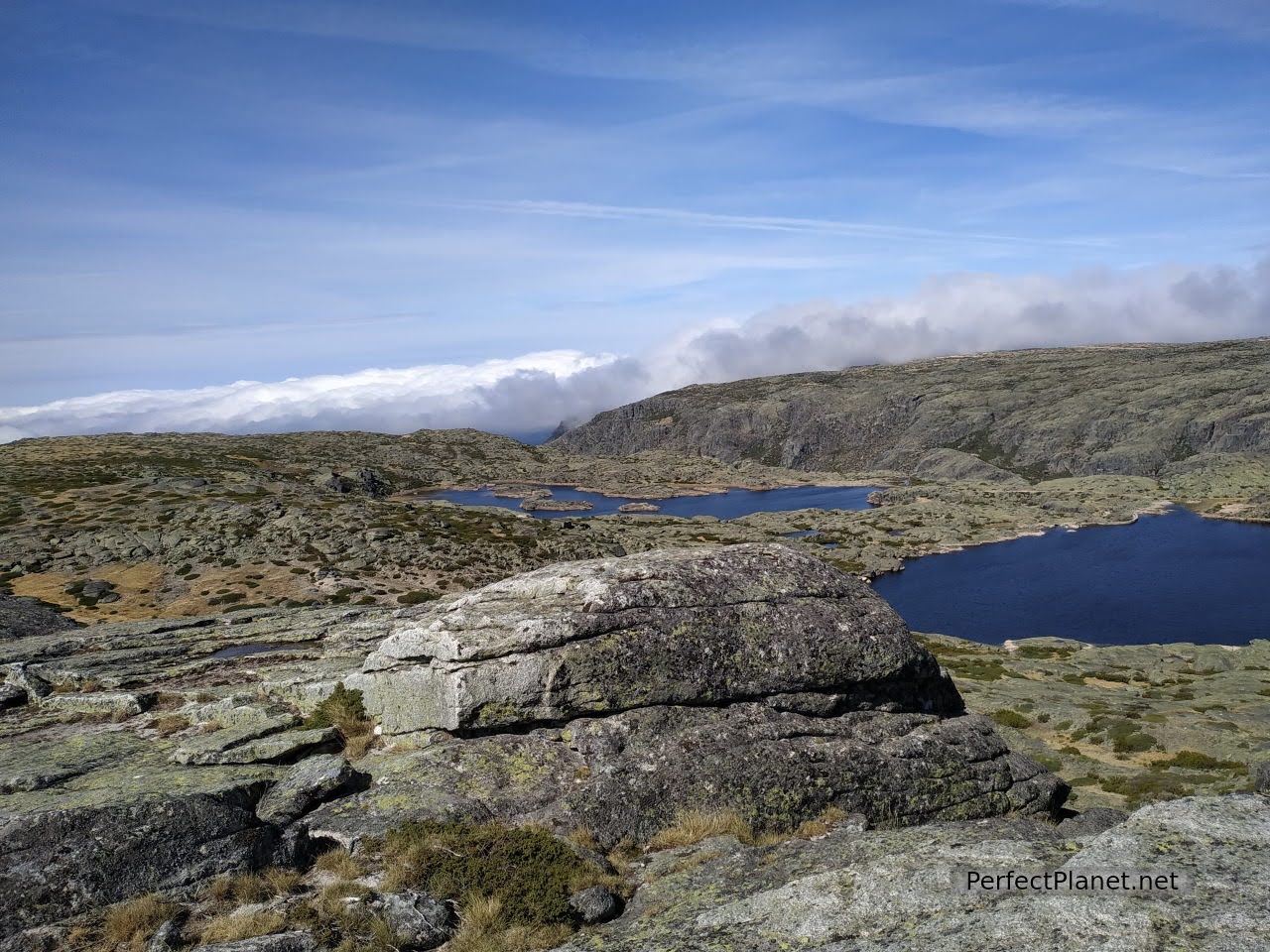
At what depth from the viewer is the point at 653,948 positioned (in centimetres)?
897

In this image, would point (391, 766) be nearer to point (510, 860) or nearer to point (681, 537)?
point (510, 860)

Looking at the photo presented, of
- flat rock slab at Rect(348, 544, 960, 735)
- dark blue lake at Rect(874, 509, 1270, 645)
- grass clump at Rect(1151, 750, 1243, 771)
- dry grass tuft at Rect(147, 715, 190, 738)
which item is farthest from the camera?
dark blue lake at Rect(874, 509, 1270, 645)

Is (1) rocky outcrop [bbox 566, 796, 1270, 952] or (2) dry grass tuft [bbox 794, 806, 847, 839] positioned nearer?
(1) rocky outcrop [bbox 566, 796, 1270, 952]

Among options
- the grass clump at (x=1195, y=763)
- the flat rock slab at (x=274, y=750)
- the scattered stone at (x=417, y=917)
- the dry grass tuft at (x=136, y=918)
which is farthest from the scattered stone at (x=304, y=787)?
the grass clump at (x=1195, y=763)

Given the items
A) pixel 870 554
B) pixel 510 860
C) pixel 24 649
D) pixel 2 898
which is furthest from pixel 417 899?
pixel 870 554

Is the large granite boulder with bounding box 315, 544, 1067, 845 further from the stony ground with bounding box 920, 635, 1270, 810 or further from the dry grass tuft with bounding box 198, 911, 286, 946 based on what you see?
the stony ground with bounding box 920, 635, 1270, 810

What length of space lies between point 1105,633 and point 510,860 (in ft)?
412

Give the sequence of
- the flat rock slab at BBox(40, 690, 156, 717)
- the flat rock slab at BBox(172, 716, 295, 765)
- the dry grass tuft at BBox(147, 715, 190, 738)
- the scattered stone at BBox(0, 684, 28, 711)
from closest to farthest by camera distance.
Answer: the flat rock slab at BBox(172, 716, 295, 765)
the dry grass tuft at BBox(147, 715, 190, 738)
the flat rock slab at BBox(40, 690, 156, 717)
the scattered stone at BBox(0, 684, 28, 711)

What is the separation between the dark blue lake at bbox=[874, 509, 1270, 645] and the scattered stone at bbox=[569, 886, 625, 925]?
362 ft

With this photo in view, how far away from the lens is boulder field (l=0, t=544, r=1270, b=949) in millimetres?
10336

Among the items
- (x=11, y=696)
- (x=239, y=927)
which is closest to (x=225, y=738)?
(x=239, y=927)

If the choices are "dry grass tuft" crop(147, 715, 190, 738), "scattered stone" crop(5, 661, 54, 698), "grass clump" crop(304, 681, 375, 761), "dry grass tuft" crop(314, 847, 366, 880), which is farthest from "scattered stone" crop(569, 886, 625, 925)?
"scattered stone" crop(5, 661, 54, 698)

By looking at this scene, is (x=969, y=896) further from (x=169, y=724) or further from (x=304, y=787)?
(x=169, y=724)

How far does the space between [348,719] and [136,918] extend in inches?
294
